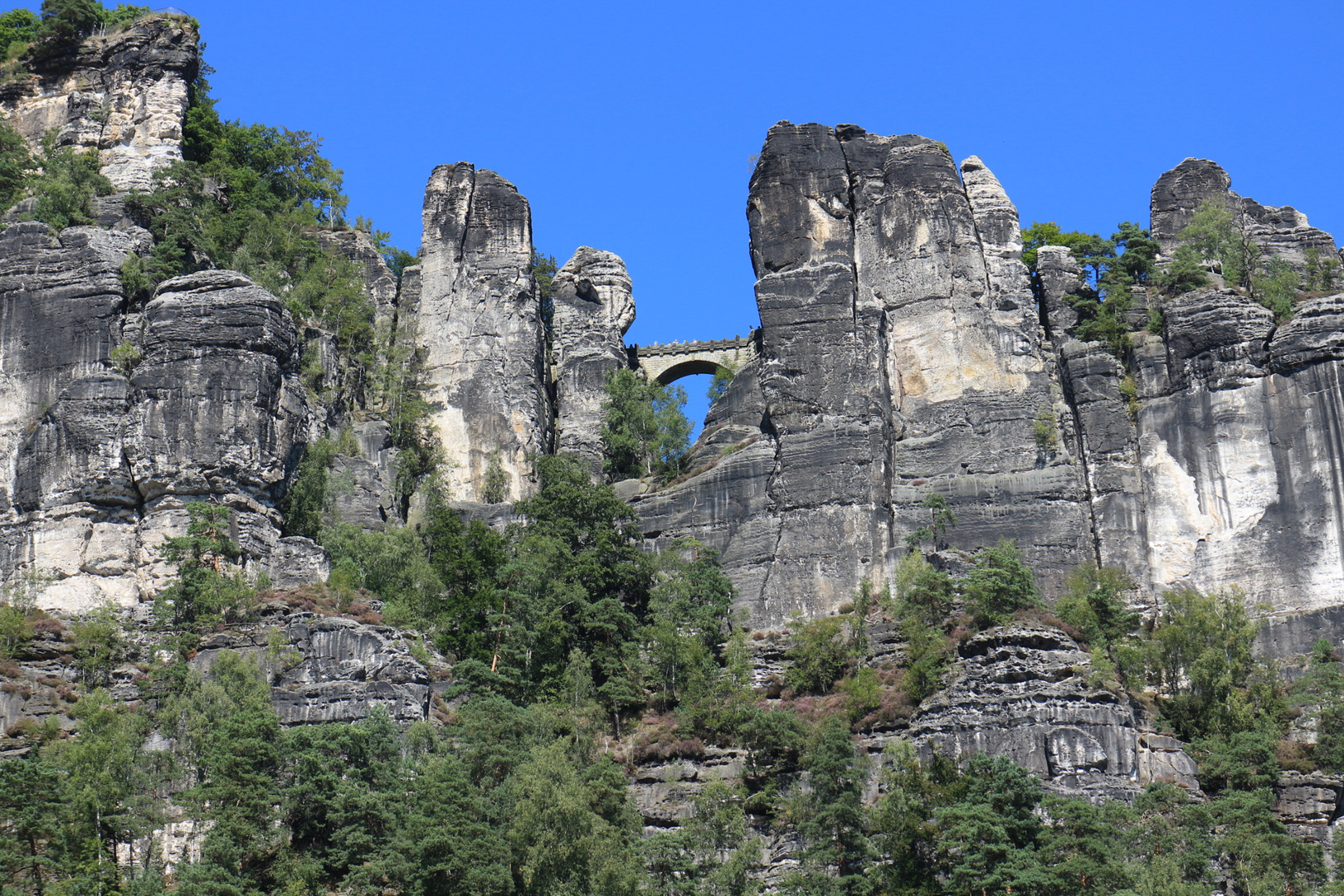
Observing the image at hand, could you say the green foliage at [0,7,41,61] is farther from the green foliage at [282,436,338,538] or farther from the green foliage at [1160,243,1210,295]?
the green foliage at [1160,243,1210,295]

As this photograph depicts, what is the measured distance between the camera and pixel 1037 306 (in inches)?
2992

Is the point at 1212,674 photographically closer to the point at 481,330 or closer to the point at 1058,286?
the point at 1058,286

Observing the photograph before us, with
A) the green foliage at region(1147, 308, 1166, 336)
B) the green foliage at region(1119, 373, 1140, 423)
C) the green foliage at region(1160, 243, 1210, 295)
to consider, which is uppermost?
the green foliage at region(1160, 243, 1210, 295)

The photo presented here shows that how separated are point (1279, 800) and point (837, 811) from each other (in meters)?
14.4

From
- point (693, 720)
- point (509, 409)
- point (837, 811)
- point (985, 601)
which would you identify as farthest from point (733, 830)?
point (509, 409)

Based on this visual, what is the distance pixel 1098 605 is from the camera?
6512cm

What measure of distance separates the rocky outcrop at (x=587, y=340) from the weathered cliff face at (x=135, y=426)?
14.6 metres

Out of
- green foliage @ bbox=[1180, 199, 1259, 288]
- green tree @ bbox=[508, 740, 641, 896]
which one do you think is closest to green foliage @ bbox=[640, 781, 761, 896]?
green tree @ bbox=[508, 740, 641, 896]

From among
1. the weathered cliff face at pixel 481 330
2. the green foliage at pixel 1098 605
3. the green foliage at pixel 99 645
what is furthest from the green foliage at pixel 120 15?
the green foliage at pixel 1098 605

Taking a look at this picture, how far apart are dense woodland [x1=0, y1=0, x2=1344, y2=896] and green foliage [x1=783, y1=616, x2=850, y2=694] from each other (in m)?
0.11

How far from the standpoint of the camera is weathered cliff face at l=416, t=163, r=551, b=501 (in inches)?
3120

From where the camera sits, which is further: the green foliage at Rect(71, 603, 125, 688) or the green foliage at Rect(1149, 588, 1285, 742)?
the green foliage at Rect(71, 603, 125, 688)

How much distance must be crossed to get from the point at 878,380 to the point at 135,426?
27.5 metres

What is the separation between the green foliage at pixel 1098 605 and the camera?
63.3 m
